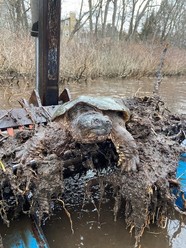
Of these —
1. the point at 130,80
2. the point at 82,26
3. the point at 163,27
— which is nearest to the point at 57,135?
the point at 130,80

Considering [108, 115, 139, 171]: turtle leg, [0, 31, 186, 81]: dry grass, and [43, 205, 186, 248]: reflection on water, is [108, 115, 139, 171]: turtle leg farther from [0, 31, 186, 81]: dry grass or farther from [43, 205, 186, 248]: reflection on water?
[0, 31, 186, 81]: dry grass

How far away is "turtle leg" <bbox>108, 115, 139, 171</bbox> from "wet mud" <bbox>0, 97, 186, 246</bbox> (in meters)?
0.05

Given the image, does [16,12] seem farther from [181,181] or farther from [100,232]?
[100,232]

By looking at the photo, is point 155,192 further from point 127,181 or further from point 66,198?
point 66,198

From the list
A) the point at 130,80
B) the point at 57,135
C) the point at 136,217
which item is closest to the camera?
the point at 136,217

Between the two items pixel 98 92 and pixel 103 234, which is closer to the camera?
pixel 103 234

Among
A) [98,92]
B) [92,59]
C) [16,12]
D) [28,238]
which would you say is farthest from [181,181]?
[16,12]

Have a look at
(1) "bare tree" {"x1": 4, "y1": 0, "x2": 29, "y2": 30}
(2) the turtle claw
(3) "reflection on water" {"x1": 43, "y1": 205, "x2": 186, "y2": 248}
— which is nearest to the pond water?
(3) "reflection on water" {"x1": 43, "y1": 205, "x2": 186, "y2": 248}

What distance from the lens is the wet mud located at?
6.28ft

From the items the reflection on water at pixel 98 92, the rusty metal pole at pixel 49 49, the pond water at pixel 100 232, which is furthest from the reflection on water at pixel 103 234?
the reflection on water at pixel 98 92

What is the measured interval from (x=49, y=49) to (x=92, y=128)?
1997 mm

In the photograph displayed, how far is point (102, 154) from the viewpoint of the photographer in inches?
95.1

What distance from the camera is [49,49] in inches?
138

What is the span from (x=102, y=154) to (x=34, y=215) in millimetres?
769
